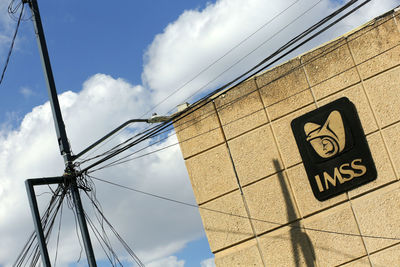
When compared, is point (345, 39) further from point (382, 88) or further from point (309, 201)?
point (309, 201)

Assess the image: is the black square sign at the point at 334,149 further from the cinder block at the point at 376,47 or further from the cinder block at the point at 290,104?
the cinder block at the point at 376,47

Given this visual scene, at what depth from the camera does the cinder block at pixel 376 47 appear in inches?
341

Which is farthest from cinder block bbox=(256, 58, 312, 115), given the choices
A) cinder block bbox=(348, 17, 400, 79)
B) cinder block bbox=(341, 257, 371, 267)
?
cinder block bbox=(341, 257, 371, 267)

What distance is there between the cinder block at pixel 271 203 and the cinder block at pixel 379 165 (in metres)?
1.14

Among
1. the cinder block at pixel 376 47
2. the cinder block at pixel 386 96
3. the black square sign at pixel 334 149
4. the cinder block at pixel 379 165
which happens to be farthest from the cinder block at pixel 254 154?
the cinder block at pixel 376 47

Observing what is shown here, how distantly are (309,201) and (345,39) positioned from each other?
9.31 feet

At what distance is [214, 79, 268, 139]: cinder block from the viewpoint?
31.7 ft

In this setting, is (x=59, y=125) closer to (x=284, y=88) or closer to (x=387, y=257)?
(x=284, y=88)

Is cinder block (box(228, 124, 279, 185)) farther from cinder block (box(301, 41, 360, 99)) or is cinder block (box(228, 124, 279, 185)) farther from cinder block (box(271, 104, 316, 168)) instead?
cinder block (box(301, 41, 360, 99))

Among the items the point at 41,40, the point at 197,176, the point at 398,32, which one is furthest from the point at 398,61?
the point at 41,40

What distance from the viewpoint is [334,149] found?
8992 millimetres

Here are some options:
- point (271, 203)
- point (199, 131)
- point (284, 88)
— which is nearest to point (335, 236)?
point (271, 203)

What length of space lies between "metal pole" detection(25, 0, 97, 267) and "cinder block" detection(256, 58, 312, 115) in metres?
3.81

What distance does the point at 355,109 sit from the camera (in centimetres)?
886
